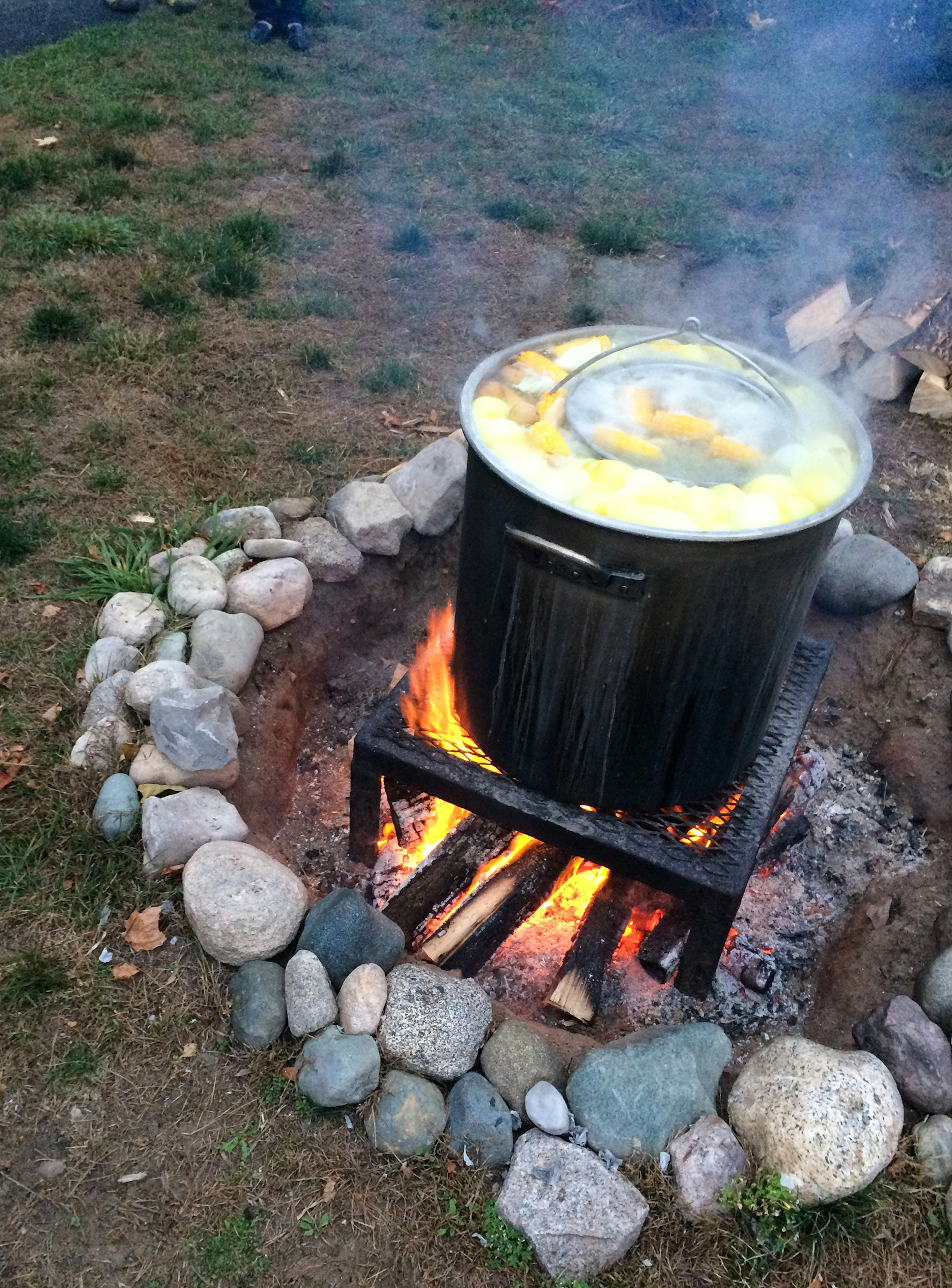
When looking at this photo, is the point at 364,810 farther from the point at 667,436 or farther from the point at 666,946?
the point at 667,436

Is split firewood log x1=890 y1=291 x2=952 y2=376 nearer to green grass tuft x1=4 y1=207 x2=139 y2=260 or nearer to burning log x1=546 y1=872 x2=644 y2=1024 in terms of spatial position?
burning log x1=546 y1=872 x2=644 y2=1024

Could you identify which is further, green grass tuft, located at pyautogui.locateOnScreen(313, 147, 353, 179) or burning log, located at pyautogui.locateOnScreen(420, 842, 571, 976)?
green grass tuft, located at pyautogui.locateOnScreen(313, 147, 353, 179)

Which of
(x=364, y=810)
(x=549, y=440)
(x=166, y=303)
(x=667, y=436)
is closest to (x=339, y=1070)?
(x=364, y=810)

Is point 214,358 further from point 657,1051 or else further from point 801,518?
point 657,1051

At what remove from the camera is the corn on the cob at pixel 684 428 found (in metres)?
2.72

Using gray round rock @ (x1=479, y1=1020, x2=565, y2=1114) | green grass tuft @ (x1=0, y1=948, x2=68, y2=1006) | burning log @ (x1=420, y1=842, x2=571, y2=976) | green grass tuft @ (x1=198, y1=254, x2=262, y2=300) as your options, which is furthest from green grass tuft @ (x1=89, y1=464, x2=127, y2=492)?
gray round rock @ (x1=479, y1=1020, x2=565, y2=1114)

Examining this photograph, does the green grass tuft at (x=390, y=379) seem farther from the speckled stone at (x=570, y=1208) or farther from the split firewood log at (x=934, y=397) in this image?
the speckled stone at (x=570, y=1208)

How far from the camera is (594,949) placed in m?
3.03

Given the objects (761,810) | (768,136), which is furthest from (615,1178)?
(768,136)

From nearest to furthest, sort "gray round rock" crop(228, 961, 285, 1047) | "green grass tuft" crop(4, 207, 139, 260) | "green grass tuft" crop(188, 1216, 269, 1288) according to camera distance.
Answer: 1. "green grass tuft" crop(188, 1216, 269, 1288)
2. "gray round rock" crop(228, 961, 285, 1047)
3. "green grass tuft" crop(4, 207, 139, 260)

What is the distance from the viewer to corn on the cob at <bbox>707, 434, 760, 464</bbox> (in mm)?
2662

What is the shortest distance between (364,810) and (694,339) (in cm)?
184

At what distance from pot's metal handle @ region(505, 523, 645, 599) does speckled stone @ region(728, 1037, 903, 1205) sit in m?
1.30

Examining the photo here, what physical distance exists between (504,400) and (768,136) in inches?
305
